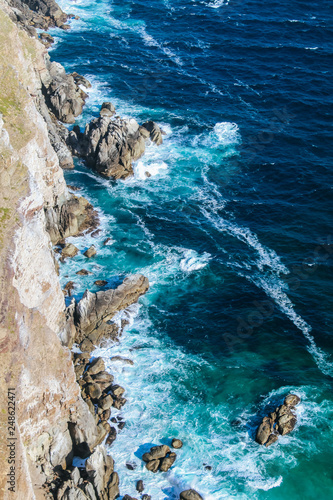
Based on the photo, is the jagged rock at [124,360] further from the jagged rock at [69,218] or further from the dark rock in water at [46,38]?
the dark rock in water at [46,38]

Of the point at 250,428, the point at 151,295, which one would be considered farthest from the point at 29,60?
the point at 250,428

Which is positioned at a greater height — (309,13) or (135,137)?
(309,13)

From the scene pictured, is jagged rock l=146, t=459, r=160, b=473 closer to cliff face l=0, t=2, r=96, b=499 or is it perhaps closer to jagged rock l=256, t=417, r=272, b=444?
cliff face l=0, t=2, r=96, b=499

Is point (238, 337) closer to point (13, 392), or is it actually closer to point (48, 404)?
point (48, 404)

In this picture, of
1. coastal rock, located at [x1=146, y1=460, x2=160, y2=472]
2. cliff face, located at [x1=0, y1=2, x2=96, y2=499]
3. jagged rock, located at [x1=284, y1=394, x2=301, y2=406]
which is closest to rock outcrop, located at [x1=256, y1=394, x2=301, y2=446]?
jagged rock, located at [x1=284, y1=394, x2=301, y2=406]

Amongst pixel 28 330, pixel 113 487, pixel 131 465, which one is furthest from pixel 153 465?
pixel 28 330

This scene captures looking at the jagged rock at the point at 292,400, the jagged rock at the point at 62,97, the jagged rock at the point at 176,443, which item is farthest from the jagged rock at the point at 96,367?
the jagged rock at the point at 62,97
